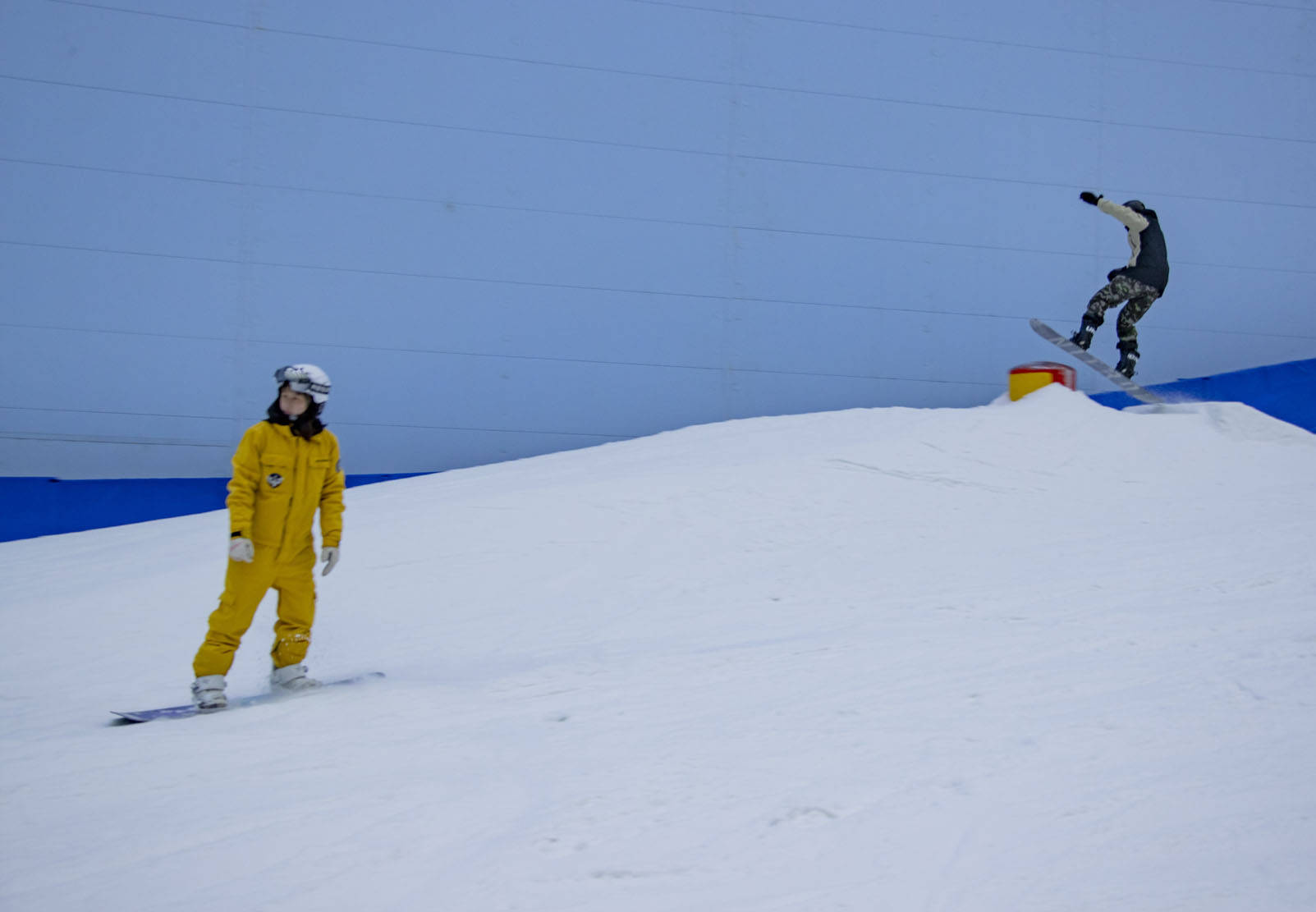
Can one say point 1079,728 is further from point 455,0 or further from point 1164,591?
point 455,0

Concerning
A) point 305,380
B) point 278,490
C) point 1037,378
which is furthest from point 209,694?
point 1037,378

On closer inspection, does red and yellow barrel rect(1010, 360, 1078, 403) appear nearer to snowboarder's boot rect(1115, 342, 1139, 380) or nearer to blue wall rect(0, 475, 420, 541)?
snowboarder's boot rect(1115, 342, 1139, 380)

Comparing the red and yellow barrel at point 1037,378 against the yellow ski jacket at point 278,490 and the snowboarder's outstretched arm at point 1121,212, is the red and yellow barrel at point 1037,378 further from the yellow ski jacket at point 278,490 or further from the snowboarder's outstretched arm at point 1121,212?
the yellow ski jacket at point 278,490

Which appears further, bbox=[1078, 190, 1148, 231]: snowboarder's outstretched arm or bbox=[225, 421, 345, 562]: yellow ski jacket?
bbox=[1078, 190, 1148, 231]: snowboarder's outstretched arm

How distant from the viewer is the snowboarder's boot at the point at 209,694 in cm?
341

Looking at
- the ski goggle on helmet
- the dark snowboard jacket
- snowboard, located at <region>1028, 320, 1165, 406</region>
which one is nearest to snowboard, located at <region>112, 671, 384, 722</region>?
the ski goggle on helmet

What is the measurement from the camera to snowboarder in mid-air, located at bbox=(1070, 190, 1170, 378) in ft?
26.0

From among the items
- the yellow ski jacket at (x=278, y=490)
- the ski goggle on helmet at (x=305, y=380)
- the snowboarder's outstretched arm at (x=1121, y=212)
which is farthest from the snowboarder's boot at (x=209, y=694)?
the snowboarder's outstretched arm at (x=1121, y=212)

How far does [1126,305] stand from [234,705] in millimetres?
7405

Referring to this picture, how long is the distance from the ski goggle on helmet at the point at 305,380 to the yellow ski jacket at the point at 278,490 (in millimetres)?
159

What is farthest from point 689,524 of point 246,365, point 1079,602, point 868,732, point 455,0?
point 455,0

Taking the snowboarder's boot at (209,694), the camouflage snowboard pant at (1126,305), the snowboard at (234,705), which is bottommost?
the snowboard at (234,705)

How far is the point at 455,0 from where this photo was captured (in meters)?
8.70

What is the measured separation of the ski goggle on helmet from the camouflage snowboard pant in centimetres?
643
